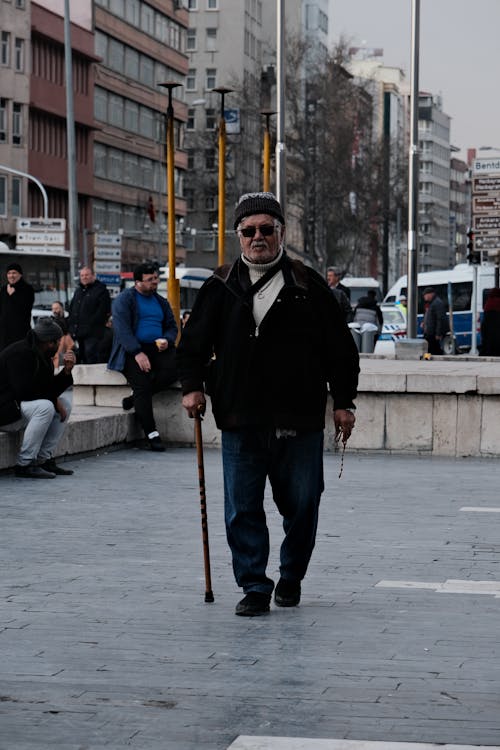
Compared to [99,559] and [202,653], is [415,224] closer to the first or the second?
[99,559]

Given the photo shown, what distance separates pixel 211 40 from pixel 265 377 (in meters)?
127

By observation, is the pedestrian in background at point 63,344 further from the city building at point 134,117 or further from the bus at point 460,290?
the city building at point 134,117

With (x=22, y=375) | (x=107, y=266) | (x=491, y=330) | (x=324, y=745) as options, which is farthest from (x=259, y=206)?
(x=107, y=266)

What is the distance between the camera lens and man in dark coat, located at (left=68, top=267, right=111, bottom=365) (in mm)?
25469

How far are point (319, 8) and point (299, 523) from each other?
149 metres

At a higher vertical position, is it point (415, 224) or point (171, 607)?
point (415, 224)

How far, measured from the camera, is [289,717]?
19.1ft

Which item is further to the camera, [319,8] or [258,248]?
[319,8]

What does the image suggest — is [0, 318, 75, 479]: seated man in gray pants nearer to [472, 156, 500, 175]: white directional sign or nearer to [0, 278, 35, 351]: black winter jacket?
[0, 278, 35, 351]: black winter jacket

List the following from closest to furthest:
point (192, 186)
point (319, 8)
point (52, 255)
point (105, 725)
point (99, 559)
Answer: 1. point (105, 725)
2. point (99, 559)
3. point (52, 255)
4. point (192, 186)
5. point (319, 8)

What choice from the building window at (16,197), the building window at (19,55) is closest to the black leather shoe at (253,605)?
the building window at (16,197)

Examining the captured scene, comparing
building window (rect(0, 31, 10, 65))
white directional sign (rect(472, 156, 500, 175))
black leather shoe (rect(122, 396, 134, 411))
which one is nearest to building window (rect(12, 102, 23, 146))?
building window (rect(0, 31, 10, 65))

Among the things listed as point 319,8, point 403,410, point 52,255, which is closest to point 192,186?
point 319,8

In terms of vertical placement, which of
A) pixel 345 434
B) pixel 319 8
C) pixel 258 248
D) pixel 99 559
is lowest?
pixel 99 559
